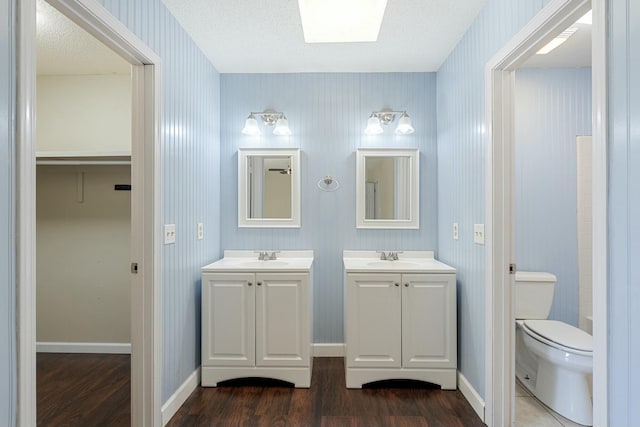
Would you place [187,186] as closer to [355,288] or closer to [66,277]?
[355,288]

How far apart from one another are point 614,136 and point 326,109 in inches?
84.2

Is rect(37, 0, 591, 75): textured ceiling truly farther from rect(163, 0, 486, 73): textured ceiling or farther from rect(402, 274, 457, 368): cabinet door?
rect(402, 274, 457, 368): cabinet door

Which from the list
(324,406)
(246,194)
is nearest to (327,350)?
(324,406)

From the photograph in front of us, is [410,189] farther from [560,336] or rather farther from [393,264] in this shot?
[560,336]

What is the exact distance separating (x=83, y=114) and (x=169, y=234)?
1.74 m

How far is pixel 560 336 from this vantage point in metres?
2.04

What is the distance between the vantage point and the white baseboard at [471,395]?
191 centimetres

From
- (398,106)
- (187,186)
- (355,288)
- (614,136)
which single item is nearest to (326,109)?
(398,106)

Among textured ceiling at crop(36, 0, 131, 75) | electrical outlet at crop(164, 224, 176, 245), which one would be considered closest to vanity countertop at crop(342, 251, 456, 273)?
electrical outlet at crop(164, 224, 176, 245)

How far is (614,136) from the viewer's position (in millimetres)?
1012

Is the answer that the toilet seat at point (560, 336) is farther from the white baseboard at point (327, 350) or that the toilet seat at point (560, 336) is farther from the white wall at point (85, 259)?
the white wall at point (85, 259)

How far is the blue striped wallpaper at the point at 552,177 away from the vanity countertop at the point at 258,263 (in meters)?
1.77

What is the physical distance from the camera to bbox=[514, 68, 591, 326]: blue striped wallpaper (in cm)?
260

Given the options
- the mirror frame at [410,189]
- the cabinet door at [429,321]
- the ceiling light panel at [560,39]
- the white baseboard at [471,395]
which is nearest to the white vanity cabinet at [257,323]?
the cabinet door at [429,321]
